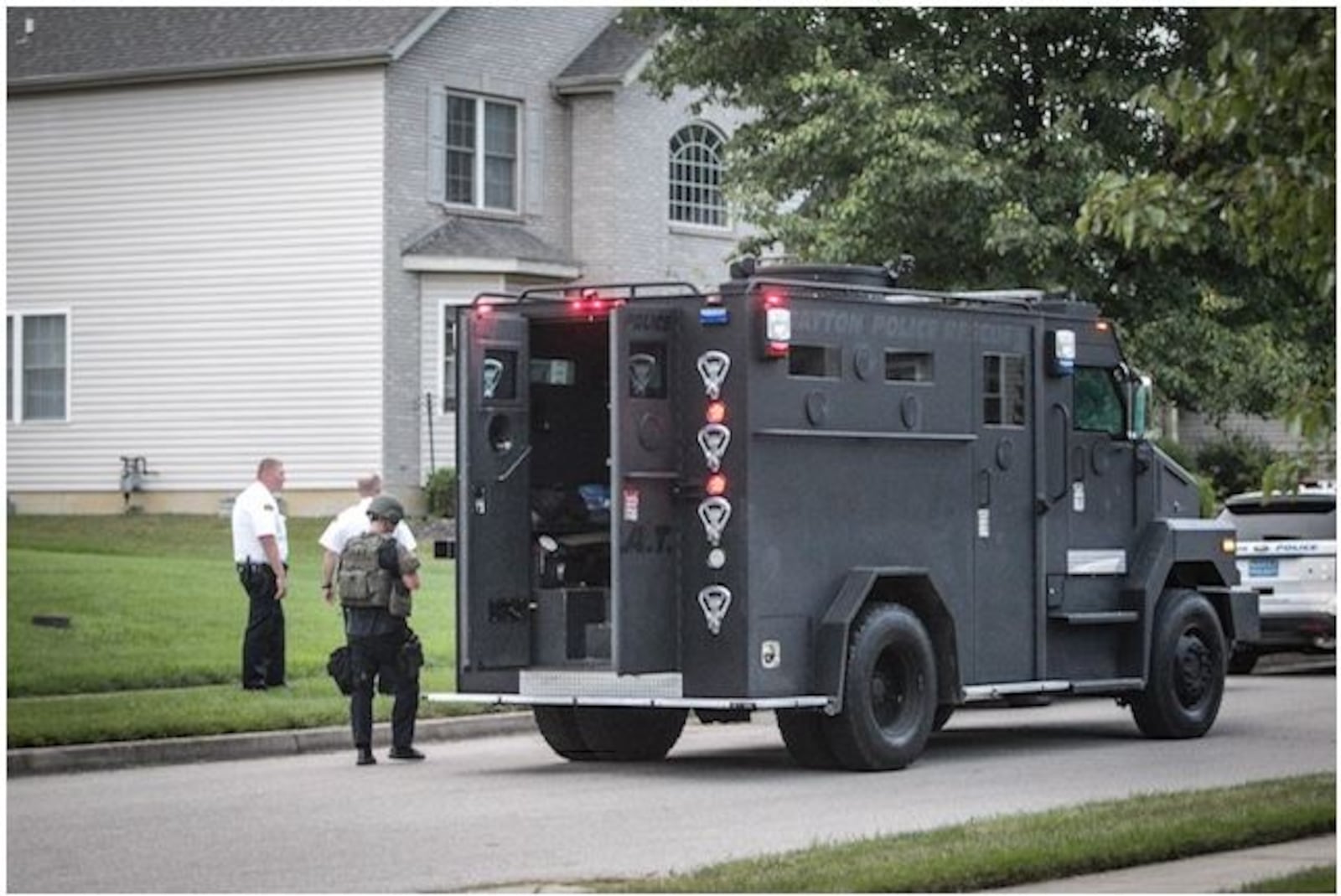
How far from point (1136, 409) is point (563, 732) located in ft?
14.9

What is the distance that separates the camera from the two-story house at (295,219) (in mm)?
39125

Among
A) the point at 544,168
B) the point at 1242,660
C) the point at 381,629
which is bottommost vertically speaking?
the point at 1242,660

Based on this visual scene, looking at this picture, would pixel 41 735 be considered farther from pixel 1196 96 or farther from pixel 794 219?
pixel 794 219

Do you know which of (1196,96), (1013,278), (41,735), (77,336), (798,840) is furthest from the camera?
(77,336)

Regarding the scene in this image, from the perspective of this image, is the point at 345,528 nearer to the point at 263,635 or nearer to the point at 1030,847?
the point at 263,635

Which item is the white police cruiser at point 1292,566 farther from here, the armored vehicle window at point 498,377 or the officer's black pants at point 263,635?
the armored vehicle window at point 498,377

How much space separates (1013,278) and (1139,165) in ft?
5.87

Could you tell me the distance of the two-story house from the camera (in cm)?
3912

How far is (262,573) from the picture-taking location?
21.9m

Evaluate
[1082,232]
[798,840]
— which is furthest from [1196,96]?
[798,840]

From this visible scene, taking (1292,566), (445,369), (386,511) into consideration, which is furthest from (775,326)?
(445,369)

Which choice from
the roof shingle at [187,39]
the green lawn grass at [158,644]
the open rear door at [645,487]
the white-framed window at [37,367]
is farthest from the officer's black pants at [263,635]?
the white-framed window at [37,367]

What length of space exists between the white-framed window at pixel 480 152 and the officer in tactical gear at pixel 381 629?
21.5 metres

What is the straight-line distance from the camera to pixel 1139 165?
28250 millimetres
